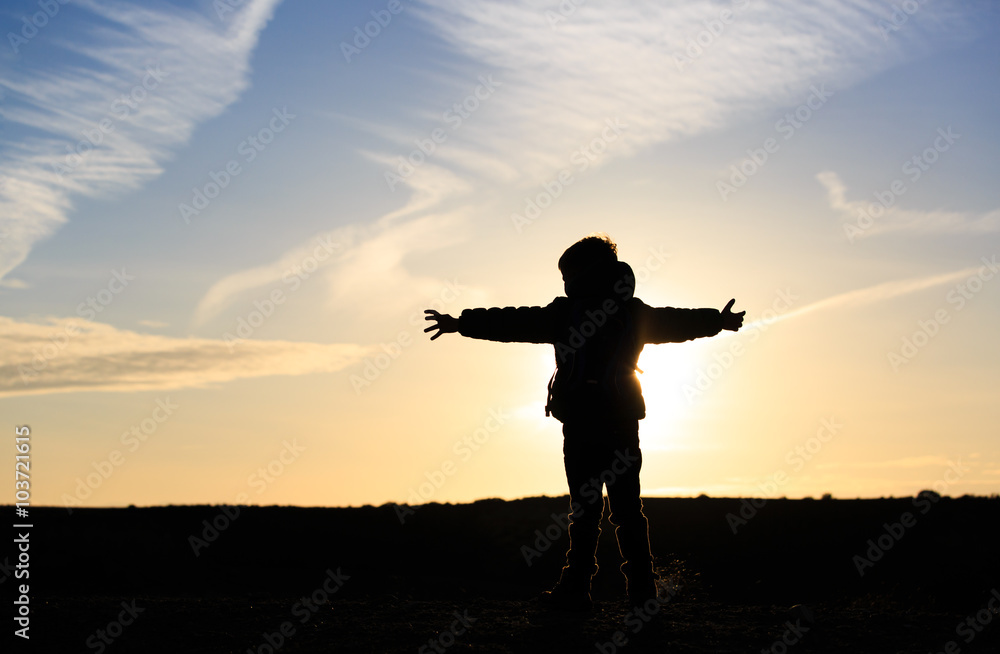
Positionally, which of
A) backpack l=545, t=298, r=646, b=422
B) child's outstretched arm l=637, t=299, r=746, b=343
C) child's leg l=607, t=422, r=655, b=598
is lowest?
child's leg l=607, t=422, r=655, b=598

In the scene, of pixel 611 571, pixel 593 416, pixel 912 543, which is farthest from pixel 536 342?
pixel 912 543

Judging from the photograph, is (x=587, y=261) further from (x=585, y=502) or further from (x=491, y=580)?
(x=491, y=580)

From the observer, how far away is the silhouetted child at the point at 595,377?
689 centimetres

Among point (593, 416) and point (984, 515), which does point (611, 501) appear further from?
point (984, 515)

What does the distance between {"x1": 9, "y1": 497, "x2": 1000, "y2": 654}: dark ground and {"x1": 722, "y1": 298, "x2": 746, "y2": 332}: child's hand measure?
226cm

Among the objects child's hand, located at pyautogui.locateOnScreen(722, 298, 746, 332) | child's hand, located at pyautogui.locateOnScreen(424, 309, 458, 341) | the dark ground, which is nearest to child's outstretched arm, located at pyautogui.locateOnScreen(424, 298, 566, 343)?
child's hand, located at pyautogui.locateOnScreen(424, 309, 458, 341)

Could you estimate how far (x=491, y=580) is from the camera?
35.6 ft

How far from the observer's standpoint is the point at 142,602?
717 centimetres

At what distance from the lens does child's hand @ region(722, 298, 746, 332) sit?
7574mm

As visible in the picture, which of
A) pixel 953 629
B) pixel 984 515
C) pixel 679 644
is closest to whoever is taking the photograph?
pixel 679 644

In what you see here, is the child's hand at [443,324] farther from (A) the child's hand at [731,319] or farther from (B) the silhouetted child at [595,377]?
(A) the child's hand at [731,319]

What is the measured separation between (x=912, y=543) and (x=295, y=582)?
7302mm

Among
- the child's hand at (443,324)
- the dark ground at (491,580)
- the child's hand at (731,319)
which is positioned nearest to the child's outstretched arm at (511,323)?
the child's hand at (443,324)

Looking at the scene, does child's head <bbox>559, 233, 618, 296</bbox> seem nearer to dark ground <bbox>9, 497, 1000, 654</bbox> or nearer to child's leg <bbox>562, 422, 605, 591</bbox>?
child's leg <bbox>562, 422, 605, 591</bbox>
